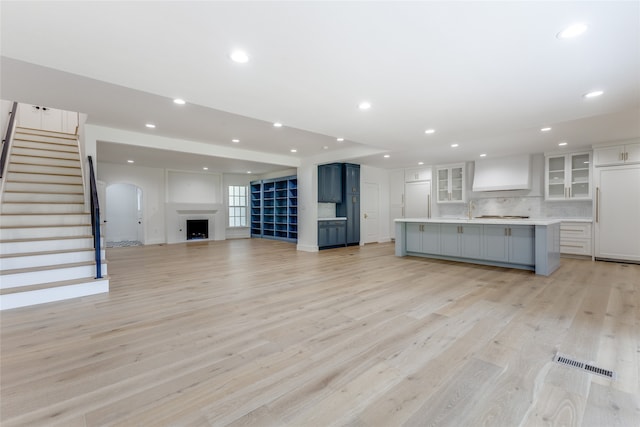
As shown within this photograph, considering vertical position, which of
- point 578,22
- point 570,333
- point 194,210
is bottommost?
point 570,333

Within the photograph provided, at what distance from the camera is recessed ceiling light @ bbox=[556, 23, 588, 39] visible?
1.85 meters

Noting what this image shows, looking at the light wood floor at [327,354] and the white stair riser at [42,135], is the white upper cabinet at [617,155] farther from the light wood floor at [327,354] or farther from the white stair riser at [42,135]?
the white stair riser at [42,135]

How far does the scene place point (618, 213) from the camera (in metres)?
5.76

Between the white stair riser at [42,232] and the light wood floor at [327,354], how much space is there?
113 cm

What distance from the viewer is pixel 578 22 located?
181cm

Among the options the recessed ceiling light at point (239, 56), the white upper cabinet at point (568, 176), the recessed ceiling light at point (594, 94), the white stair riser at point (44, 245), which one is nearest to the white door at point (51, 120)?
the white stair riser at point (44, 245)

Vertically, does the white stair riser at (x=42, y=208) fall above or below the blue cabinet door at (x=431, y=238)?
above

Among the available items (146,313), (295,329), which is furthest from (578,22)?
(146,313)

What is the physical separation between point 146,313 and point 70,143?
602 cm

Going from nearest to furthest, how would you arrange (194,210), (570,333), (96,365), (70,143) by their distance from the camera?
(96,365) → (570,333) → (70,143) → (194,210)

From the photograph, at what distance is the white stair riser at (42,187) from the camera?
4.96 metres

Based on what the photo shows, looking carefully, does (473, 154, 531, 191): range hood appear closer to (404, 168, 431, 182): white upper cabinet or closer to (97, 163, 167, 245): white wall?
(404, 168, 431, 182): white upper cabinet

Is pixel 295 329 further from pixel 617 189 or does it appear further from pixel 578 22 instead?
pixel 617 189

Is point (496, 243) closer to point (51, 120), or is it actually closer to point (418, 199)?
point (418, 199)
